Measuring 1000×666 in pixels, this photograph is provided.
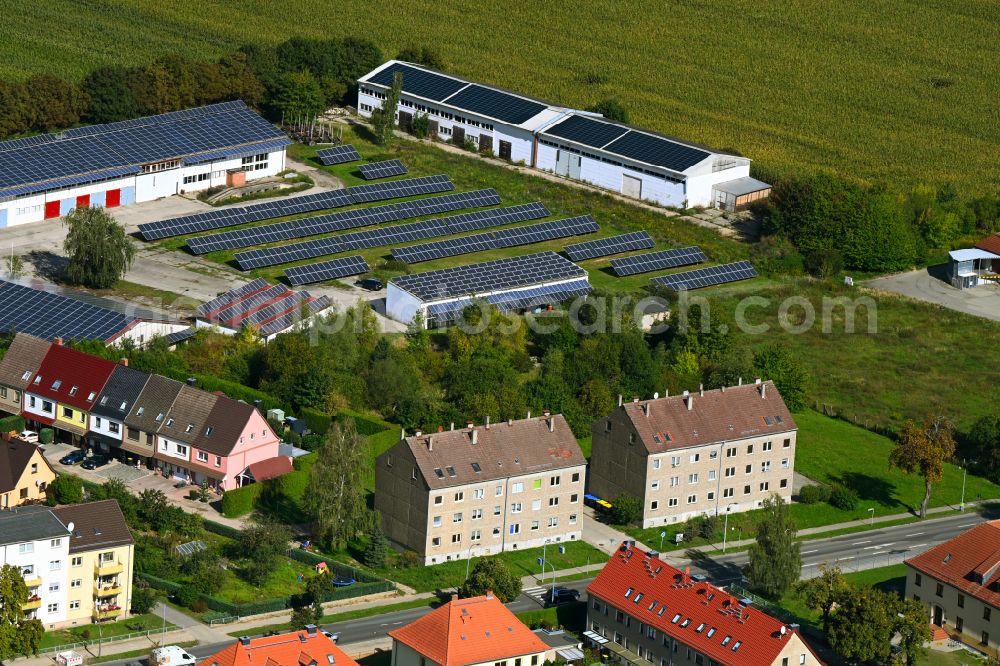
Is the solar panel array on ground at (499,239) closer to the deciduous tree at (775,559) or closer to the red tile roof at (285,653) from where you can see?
the deciduous tree at (775,559)

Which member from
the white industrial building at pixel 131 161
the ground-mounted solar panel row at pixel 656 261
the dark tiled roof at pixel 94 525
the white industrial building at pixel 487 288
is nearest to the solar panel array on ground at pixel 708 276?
the ground-mounted solar panel row at pixel 656 261

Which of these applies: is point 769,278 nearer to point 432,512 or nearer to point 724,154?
point 724,154

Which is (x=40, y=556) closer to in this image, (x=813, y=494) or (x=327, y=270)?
(x=813, y=494)

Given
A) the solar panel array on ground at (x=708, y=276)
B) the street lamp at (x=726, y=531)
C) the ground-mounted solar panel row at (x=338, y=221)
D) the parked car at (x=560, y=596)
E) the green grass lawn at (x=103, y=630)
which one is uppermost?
the ground-mounted solar panel row at (x=338, y=221)

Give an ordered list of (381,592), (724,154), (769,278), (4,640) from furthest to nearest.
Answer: (724,154) → (769,278) → (381,592) → (4,640)

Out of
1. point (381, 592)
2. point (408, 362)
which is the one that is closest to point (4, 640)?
point (381, 592)

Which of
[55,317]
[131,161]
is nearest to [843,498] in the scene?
[55,317]
